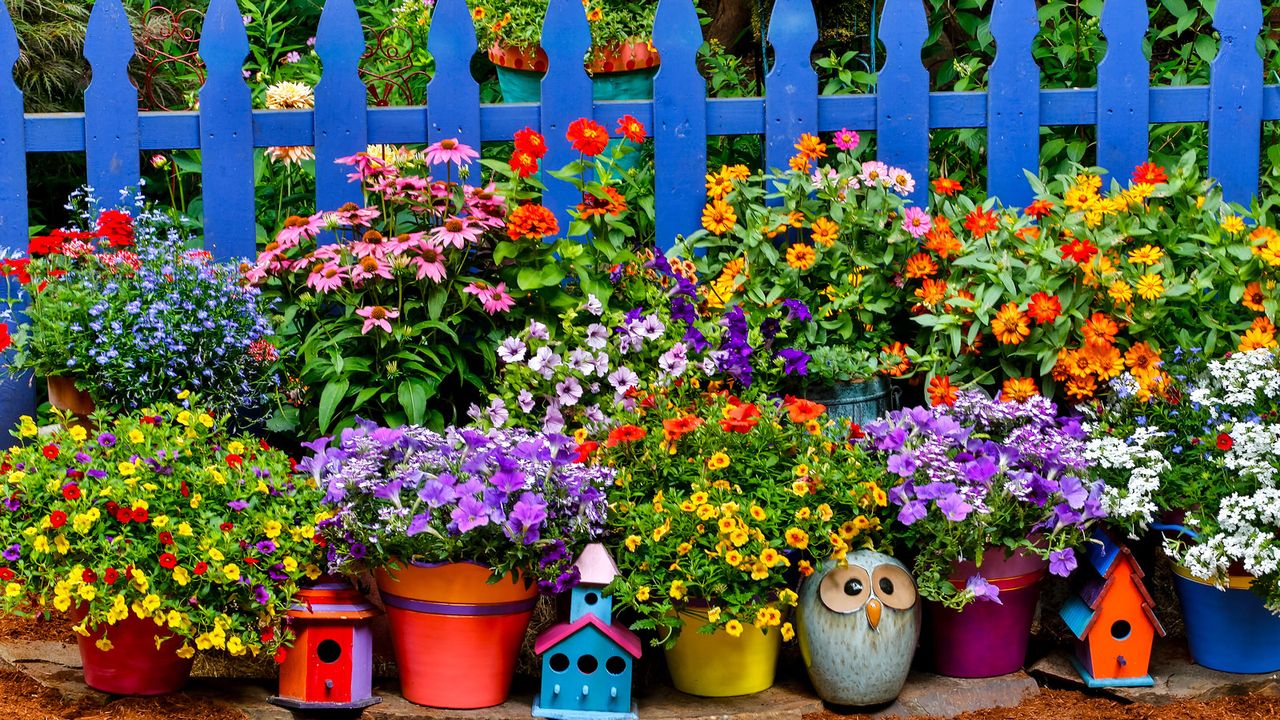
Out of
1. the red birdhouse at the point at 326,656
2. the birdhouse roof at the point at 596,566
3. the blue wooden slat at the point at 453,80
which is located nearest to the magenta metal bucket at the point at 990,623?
the birdhouse roof at the point at 596,566

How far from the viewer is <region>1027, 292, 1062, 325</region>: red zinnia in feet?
11.6

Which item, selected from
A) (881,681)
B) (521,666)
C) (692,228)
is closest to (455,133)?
(692,228)

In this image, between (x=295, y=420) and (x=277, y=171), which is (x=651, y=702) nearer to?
(x=295, y=420)

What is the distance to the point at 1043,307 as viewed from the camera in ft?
11.6

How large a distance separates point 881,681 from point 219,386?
181 centimetres

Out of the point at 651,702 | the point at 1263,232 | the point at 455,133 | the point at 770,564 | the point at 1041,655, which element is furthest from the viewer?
the point at 455,133

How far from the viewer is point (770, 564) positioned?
9.25 ft

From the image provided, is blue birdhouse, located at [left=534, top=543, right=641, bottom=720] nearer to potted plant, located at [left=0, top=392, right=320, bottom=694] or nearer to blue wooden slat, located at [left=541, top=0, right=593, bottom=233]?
potted plant, located at [left=0, top=392, right=320, bottom=694]

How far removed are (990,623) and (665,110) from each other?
180 centimetres

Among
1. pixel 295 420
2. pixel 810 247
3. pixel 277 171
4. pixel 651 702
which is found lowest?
pixel 651 702

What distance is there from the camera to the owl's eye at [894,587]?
2.93m

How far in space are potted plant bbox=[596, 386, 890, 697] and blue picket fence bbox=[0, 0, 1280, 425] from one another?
1.13 metres

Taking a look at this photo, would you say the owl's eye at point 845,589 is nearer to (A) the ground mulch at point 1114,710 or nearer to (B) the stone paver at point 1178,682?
(A) the ground mulch at point 1114,710

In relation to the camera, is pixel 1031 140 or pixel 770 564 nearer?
pixel 770 564
